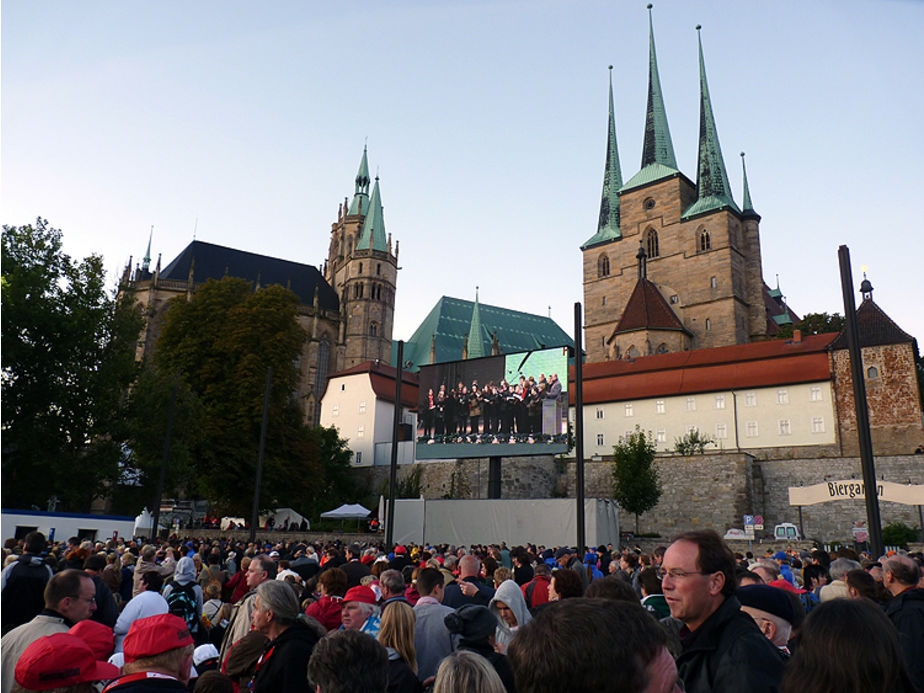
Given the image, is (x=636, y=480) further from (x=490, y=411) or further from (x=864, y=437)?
(x=864, y=437)

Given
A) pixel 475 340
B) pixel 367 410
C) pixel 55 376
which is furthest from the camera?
pixel 475 340

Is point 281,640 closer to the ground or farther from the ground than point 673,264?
closer to the ground

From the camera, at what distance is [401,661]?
443 cm

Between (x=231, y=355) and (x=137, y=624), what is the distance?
37330mm

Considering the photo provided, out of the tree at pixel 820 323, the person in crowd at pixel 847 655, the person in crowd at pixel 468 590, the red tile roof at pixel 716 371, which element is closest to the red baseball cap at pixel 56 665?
the person in crowd at pixel 847 655

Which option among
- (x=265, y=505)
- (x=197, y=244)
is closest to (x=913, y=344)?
(x=265, y=505)

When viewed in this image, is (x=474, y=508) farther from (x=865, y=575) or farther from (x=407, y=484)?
(x=865, y=575)

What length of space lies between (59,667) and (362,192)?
97.2 m

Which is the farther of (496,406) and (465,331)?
(465,331)

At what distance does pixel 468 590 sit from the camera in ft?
22.4

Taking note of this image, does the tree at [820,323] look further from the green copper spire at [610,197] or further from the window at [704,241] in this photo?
the green copper spire at [610,197]

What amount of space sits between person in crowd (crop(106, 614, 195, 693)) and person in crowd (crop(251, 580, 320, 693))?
0.94 metres

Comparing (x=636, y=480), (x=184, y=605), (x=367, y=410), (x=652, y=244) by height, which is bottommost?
(x=184, y=605)

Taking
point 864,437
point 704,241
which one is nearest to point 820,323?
point 704,241
